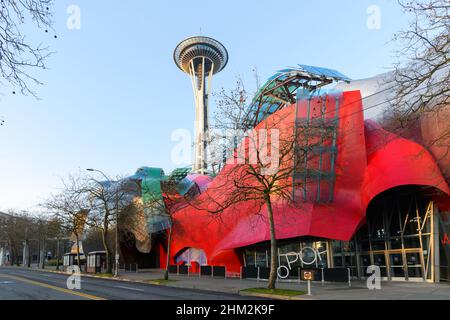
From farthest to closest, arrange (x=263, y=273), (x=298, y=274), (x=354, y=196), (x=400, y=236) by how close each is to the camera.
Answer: (x=263, y=273) → (x=298, y=274) → (x=354, y=196) → (x=400, y=236)

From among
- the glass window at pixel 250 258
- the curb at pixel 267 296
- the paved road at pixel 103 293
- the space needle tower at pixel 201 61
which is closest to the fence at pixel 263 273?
the glass window at pixel 250 258

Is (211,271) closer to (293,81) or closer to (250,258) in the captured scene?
A: (250,258)

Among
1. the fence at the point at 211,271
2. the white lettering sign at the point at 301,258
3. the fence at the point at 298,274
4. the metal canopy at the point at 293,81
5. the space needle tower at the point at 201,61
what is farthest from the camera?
the space needle tower at the point at 201,61

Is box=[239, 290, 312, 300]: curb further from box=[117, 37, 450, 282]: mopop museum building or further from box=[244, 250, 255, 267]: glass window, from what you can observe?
box=[244, 250, 255, 267]: glass window

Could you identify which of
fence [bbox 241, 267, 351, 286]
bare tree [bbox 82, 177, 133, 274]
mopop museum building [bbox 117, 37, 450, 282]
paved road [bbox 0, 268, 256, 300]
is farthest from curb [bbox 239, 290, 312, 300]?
bare tree [bbox 82, 177, 133, 274]

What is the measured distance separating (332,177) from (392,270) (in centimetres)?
718

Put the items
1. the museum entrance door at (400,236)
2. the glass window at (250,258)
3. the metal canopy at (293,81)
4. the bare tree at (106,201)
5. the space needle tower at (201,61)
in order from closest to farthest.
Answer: the museum entrance door at (400,236) → the glass window at (250,258) → the metal canopy at (293,81) → the bare tree at (106,201) → the space needle tower at (201,61)

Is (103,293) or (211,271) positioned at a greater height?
(103,293)

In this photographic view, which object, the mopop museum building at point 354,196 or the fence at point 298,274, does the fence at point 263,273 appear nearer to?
the fence at point 298,274

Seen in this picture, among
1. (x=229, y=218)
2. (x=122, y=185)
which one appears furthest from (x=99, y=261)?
(x=229, y=218)

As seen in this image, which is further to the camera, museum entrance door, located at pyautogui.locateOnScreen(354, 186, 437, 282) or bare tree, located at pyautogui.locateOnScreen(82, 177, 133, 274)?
bare tree, located at pyautogui.locateOnScreen(82, 177, 133, 274)

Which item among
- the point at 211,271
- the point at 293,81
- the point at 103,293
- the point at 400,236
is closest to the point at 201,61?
the point at 293,81

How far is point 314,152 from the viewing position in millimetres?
26375
